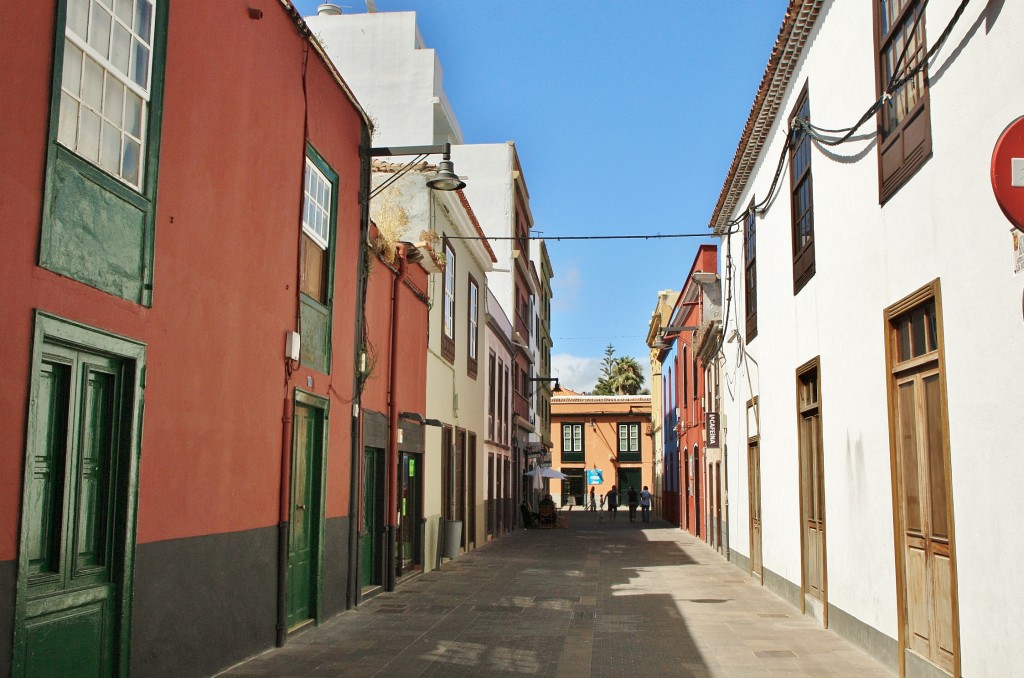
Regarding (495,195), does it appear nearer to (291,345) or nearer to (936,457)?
(291,345)

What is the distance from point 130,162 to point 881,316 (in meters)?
6.13

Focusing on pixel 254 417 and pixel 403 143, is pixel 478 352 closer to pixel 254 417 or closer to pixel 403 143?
pixel 403 143

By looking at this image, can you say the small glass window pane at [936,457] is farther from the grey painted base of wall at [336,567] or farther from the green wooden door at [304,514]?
the grey painted base of wall at [336,567]

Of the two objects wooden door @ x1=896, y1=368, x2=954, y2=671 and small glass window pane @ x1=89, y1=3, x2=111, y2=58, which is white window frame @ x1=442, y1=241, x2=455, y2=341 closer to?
wooden door @ x1=896, y1=368, x2=954, y2=671

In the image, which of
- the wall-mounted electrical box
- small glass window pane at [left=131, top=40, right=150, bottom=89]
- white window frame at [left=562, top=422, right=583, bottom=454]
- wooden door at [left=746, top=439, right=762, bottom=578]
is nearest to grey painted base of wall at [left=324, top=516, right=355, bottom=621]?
the wall-mounted electrical box

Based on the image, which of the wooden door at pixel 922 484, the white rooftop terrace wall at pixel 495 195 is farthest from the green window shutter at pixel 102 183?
the white rooftop terrace wall at pixel 495 195

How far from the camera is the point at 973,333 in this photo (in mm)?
6395

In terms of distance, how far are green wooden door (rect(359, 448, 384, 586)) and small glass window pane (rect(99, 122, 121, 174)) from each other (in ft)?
24.5

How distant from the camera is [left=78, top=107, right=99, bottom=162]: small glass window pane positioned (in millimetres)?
6035

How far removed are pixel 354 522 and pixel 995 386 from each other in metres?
8.05

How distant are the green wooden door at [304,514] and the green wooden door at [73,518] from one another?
3.56 m

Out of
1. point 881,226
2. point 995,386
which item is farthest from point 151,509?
point 881,226

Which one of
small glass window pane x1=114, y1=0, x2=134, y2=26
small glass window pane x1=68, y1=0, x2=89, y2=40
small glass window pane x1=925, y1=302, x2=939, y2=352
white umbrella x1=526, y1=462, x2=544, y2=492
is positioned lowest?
white umbrella x1=526, y1=462, x2=544, y2=492

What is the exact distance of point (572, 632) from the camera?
10.7 meters
